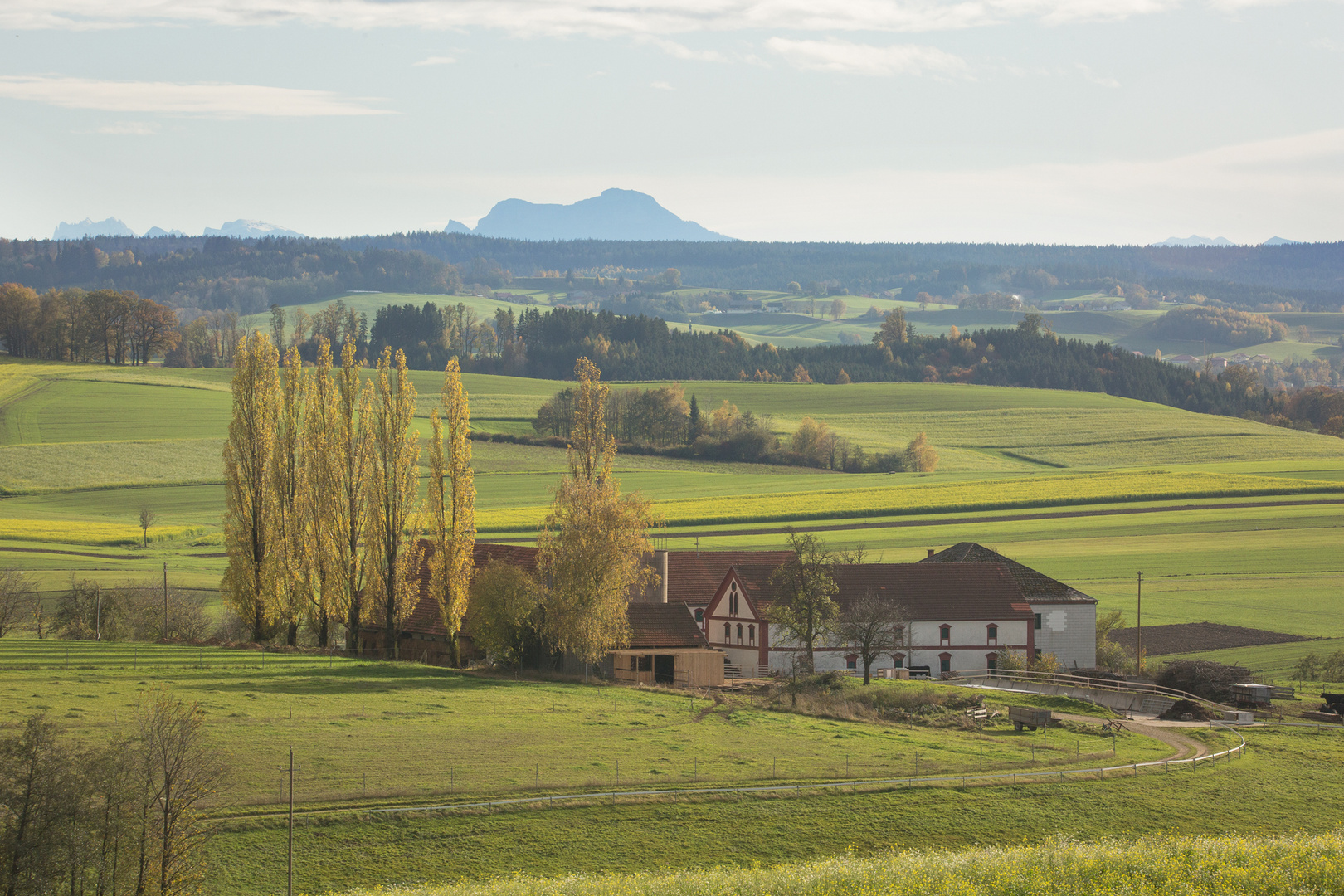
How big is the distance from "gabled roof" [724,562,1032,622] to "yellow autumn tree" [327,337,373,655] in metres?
19.1

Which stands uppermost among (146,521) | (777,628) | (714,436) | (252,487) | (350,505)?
(252,487)

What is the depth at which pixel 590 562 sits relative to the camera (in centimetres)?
5106

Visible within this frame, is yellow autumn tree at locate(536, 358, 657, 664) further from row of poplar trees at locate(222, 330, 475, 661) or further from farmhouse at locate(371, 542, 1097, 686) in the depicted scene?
row of poplar trees at locate(222, 330, 475, 661)

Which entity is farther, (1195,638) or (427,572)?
(1195,638)

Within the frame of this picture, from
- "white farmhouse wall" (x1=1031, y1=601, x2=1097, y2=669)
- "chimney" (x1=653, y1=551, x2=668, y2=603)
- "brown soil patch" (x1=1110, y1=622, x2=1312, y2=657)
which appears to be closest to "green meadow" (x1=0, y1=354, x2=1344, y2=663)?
"brown soil patch" (x1=1110, y1=622, x2=1312, y2=657)

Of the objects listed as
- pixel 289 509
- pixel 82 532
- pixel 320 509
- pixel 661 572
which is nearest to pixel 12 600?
pixel 289 509

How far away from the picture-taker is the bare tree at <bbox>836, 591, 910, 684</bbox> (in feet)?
184

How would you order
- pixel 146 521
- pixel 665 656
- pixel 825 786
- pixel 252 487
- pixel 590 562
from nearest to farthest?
pixel 825 786, pixel 590 562, pixel 252 487, pixel 665 656, pixel 146 521

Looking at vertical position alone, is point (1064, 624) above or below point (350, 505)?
below

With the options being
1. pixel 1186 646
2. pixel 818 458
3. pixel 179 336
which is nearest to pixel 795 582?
pixel 1186 646

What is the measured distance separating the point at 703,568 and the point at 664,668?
41.3ft

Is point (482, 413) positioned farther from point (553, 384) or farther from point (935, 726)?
point (935, 726)

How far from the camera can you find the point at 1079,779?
3578cm

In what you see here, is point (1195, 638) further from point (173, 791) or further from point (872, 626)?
point (173, 791)
